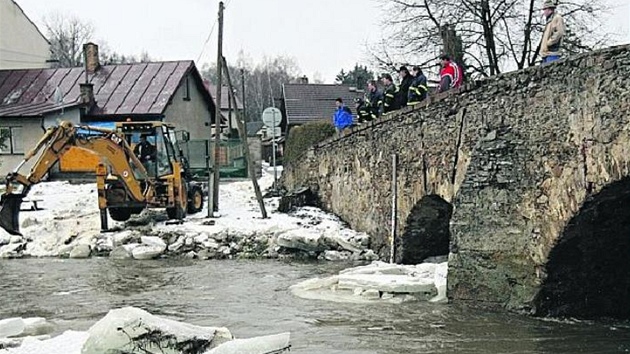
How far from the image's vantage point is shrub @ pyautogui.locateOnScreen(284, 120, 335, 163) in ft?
80.9

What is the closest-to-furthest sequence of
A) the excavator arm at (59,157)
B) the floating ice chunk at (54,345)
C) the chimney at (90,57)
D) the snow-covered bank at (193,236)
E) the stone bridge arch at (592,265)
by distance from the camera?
1. the floating ice chunk at (54,345)
2. the stone bridge arch at (592,265)
3. the excavator arm at (59,157)
4. the snow-covered bank at (193,236)
5. the chimney at (90,57)

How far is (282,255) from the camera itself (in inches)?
677

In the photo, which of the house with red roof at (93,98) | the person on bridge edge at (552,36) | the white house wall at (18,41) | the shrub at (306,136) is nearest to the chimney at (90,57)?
the house with red roof at (93,98)

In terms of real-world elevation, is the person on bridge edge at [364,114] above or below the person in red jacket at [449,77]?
below

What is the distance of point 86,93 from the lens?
2991 cm

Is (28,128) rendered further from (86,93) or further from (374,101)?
(374,101)

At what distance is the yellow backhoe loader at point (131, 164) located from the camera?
688 inches

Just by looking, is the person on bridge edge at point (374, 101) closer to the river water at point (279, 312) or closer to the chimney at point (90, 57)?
the river water at point (279, 312)

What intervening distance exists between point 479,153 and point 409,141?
11.7 ft

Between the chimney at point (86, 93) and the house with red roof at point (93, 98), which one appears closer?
the house with red roof at point (93, 98)

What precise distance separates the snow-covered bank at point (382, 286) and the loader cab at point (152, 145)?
7.95m

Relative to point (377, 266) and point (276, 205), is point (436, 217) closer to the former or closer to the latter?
point (377, 266)

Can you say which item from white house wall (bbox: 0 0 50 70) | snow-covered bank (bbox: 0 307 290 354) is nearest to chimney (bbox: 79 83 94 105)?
white house wall (bbox: 0 0 50 70)

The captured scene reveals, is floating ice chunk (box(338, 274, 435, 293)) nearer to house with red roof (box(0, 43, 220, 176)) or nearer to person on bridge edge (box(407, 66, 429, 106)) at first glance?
person on bridge edge (box(407, 66, 429, 106))
